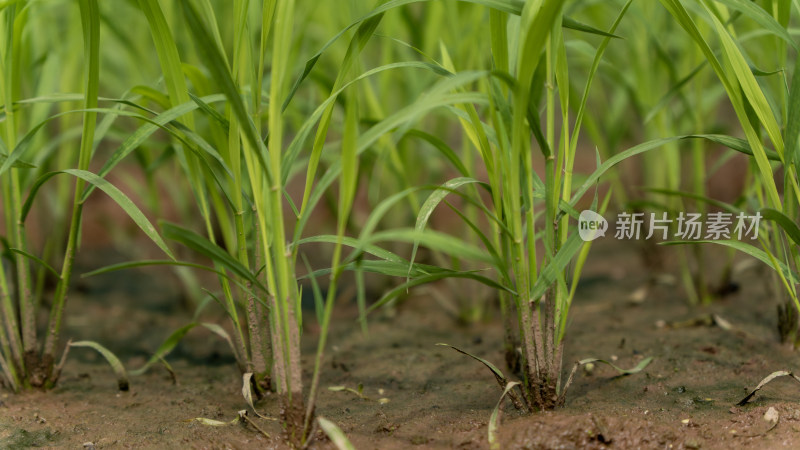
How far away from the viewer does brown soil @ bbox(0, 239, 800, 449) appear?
96 centimetres

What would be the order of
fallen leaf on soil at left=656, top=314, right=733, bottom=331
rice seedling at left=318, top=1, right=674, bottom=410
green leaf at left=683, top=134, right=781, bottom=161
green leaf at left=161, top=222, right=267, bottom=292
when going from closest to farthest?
green leaf at left=161, top=222, right=267, bottom=292 → rice seedling at left=318, top=1, right=674, bottom=410 → green leaf at left=683, top=134, right=781, bottom=161 → fallen leaf on soil at left=656, top=314, right=733, bottom=331

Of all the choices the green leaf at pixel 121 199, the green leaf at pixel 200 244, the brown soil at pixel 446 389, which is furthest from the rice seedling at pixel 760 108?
the green leaf at pixel 121 199

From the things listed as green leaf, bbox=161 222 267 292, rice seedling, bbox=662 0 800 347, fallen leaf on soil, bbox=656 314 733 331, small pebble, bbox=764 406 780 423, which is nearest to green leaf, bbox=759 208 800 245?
rice seedling, bbox=662 0 800 347

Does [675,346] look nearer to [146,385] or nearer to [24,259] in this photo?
[146,385]

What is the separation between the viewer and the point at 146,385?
128 cm

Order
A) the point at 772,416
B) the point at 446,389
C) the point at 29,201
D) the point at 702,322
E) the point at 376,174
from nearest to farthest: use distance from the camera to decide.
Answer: the point at 772,416 < the point at 29,201 < the point at 446,389 < the point at 702,322 < the point at 376,174

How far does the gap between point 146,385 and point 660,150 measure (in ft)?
4.31

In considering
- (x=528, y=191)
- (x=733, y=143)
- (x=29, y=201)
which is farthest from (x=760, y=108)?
(x=29, y=201)

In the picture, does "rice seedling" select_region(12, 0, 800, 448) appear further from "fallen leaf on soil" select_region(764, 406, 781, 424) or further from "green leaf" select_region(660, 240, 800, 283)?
"fallen leaf on soil" select_region(764, 406, 781, 424)

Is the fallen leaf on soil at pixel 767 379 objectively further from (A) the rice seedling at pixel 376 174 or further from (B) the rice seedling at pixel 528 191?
(B) the rice seedling at pixel 528 191

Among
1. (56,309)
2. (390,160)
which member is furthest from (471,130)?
(56,309)

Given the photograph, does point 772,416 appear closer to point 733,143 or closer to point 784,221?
point 784,221

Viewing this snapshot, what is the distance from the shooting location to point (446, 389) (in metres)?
1.18

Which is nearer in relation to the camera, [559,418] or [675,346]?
[559,418]
